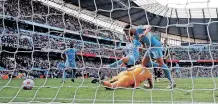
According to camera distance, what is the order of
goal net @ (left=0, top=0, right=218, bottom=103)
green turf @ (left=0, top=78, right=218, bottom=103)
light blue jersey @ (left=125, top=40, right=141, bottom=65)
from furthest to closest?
light blue jersey @ (left=125, top=40, right=141, bottom=65)
goal net @ (left=0, top=0, right=218, bottom=103)
green turf @ (left=0, top=78, right=218, bottom=103)

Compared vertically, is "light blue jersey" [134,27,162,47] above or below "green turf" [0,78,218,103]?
above

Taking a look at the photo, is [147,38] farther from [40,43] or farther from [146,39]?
[40,43]

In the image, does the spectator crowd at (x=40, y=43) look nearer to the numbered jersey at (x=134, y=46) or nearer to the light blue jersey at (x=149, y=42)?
the numbered jersey at (x=134, y=46)

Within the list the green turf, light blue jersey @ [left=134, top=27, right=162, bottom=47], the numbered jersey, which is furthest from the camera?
the numbered jersey

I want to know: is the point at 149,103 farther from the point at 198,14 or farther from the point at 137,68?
the point at 198,14

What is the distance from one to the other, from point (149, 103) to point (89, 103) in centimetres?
65

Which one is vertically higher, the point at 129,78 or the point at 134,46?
the point at 134,46

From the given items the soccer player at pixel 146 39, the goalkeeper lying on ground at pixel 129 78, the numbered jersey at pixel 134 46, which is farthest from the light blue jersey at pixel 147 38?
the numbered jersey at pixel 134 46

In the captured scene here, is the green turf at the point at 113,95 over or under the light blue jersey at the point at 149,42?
under

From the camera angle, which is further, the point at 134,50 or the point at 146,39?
the point at 134,50

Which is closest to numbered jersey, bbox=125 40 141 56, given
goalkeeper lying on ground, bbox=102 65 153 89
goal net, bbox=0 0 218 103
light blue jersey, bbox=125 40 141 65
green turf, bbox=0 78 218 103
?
light blue jersey, bbox=125 40 141 65

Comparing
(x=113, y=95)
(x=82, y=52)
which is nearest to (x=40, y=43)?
(x=82, y=52)

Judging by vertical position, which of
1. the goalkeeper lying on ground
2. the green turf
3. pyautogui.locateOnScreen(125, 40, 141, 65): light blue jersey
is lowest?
the green turf

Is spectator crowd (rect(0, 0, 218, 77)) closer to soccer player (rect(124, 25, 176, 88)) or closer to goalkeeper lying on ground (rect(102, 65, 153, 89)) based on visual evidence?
soccer player (rect(124, 25, 176, 88))
